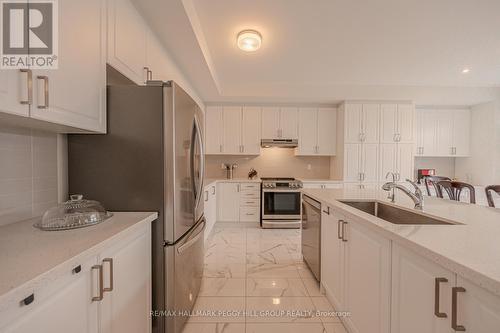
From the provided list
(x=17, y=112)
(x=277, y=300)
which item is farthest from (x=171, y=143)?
(x=277, y=300)

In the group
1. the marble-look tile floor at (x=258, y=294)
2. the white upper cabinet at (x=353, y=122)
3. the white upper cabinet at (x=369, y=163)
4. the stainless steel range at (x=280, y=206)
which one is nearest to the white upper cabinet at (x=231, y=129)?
the stainless steel range at (x=280, y=206)

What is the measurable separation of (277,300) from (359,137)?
335 cm

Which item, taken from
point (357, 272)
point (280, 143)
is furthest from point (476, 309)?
point (280, 143)

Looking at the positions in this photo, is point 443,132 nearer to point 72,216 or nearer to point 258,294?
point 258,294

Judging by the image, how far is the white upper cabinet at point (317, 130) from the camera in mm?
4457

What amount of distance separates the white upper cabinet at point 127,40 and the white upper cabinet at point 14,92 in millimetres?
624

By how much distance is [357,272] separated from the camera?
1354 mm

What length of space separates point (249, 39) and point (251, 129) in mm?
2187

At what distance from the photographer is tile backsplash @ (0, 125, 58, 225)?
1.06m

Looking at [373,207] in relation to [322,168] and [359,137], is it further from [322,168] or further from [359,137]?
[322,168]

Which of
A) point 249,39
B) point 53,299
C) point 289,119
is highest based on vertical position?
point 249,39

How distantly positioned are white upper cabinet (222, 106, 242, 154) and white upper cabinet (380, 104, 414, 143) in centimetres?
277

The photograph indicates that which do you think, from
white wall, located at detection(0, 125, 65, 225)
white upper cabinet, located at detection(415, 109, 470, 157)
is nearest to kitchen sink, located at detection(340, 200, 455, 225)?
white wall, located at detection(0, 125, 65, 225)

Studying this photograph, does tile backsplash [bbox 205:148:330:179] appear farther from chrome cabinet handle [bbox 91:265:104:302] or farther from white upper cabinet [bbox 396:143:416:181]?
chrome cabinet handle [bbox 91:265:104:302]
